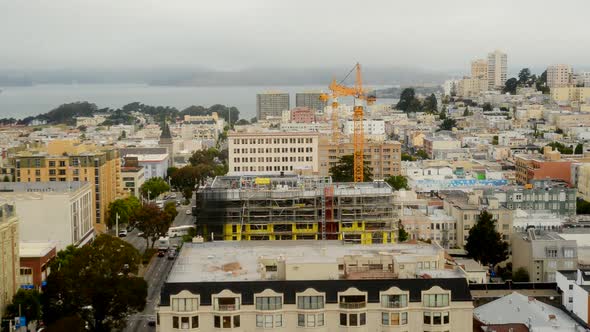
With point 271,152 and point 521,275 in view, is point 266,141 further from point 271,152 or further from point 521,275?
point 521,275

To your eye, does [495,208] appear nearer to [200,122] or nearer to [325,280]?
[325,280]

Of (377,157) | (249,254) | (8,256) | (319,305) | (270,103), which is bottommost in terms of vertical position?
(8,256)

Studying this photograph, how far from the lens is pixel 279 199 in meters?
25.2

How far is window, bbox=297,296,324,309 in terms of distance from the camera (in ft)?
46.2

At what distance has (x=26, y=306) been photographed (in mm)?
21938


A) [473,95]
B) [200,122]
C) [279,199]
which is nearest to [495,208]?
[279,199]

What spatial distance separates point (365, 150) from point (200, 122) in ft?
158

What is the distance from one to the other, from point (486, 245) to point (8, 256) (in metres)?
13.5

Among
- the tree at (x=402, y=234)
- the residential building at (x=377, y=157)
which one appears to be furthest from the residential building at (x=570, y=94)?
the tree at (x=402, y=234)

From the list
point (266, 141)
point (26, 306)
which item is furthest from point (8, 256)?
point (266, 141)

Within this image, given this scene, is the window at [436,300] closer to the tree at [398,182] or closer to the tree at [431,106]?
the tree at [398,182]

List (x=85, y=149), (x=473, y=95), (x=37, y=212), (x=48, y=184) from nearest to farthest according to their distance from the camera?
1. (x=37, y=212)
2. (x=48, y=184)
3. (x=85, y=149)
4. (x=473, y=95)

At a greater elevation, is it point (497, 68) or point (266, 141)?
point (497, 68)

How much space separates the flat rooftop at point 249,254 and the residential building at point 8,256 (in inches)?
224
